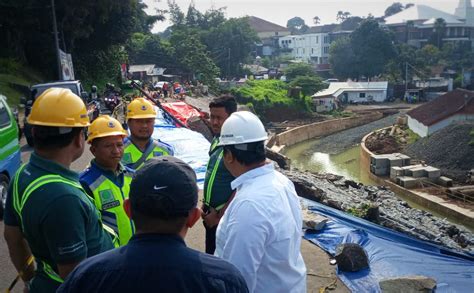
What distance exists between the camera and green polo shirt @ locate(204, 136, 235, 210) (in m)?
3.84

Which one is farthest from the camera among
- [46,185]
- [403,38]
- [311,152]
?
[403,38]

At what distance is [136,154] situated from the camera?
14.9 ft

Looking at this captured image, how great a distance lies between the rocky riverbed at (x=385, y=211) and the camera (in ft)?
32.2

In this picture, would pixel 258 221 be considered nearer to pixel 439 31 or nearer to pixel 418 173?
pixel 418 173

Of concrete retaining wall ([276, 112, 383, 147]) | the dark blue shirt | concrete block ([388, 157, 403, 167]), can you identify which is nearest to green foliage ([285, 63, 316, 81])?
concrete retaining wall ([276, 112, 383, 147])

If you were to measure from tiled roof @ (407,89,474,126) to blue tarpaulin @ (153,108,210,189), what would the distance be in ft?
83.2

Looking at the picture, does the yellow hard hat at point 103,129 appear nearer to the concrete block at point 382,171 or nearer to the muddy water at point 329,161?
the muddy water at point 329,161

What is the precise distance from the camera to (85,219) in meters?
2.14

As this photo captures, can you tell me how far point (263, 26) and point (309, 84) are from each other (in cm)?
5639

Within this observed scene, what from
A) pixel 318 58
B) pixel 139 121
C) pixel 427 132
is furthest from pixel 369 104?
pixel 139 121

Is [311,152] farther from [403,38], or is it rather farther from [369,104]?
[403,38]

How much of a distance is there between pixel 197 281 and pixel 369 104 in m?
53.9

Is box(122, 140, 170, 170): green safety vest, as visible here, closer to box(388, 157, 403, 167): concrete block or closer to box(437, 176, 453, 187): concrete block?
box(437, 176, 453, 187): concrete block

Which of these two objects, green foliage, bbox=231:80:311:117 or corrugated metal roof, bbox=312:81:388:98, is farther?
corrugated metal roof, bbox=312:81:388:98
